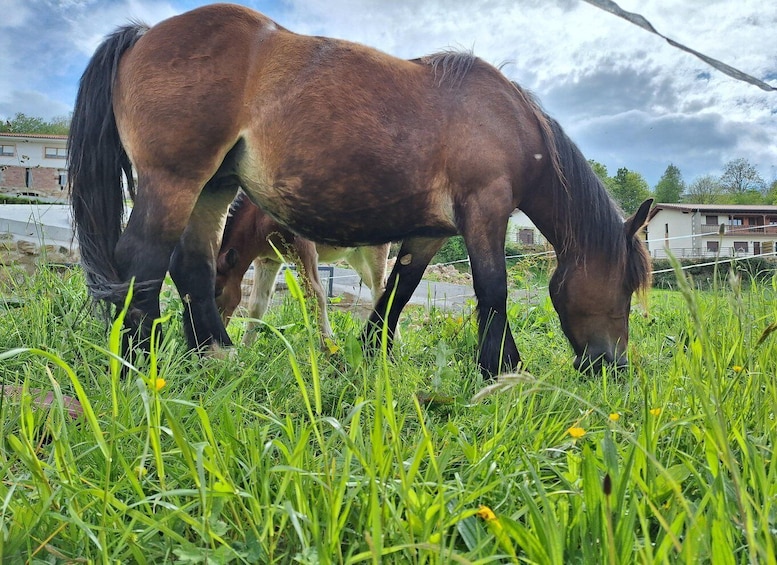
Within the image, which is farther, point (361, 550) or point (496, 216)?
point (496, 216)

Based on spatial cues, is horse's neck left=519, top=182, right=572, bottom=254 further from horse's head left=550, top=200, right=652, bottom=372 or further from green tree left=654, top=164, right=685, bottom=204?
green tree left=654, top=164, right=685, bottom=204

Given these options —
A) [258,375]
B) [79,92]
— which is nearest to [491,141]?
[258,375]

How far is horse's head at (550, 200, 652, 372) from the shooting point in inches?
133

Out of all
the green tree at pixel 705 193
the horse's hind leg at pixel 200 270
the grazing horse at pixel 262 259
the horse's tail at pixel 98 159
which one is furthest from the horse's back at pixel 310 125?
the green tree at pixel 705 193

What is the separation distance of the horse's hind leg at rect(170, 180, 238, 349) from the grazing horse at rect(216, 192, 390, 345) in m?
0.85

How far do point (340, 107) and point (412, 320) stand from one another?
119 inches

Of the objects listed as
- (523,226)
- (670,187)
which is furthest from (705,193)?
(523,226)

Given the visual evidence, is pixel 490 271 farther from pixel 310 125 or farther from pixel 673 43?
pixel 673 43

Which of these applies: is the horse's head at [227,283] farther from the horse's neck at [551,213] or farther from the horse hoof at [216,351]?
the horse's neck at [551,213]

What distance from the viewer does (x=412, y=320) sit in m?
5.52

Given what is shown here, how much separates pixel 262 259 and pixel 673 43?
15.0ft

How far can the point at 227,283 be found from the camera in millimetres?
4652

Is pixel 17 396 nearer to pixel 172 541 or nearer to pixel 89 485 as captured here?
pixel 89 485

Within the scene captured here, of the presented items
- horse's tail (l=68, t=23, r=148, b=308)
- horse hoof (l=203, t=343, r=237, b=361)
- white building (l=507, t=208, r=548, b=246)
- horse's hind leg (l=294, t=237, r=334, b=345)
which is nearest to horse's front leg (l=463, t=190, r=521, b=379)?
white building (l=507, t=208, r=548, b=246)
